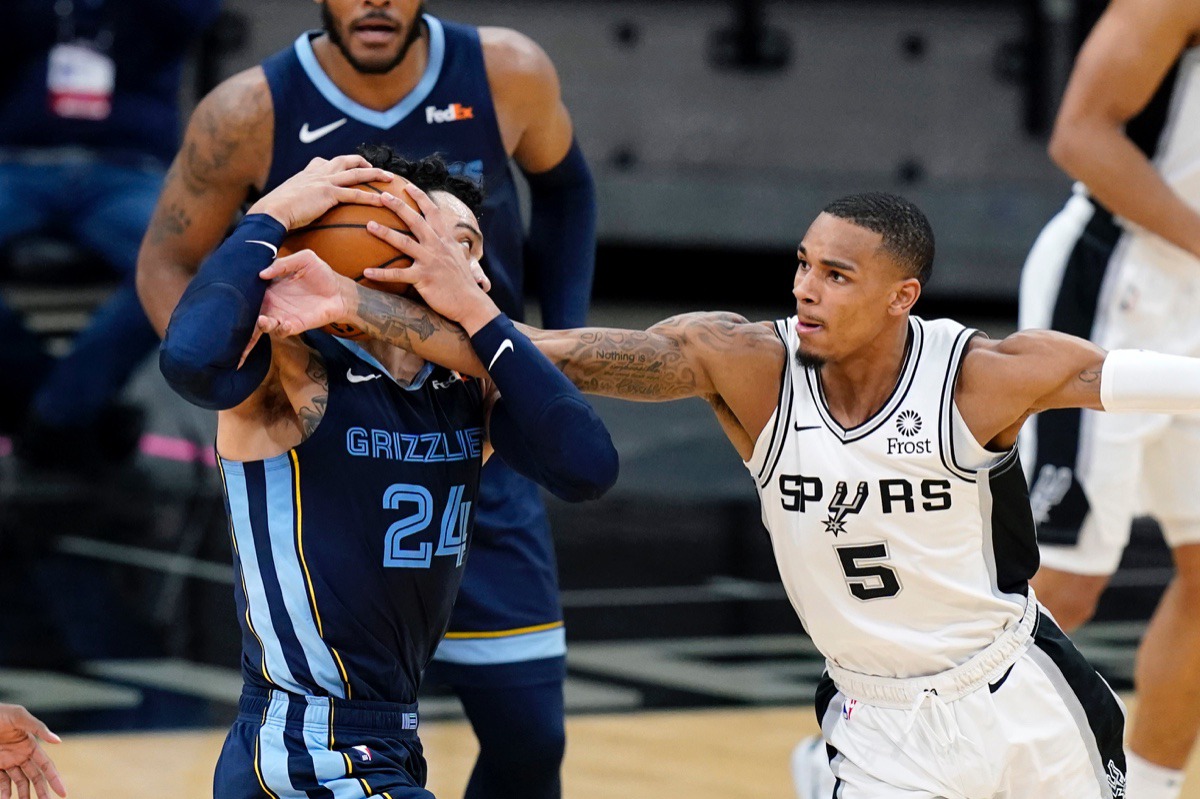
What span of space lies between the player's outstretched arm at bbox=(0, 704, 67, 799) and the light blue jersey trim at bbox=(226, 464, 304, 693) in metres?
0.42

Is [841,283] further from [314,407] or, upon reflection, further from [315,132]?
[315,132]

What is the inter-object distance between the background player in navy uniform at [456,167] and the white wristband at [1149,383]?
1.38 m

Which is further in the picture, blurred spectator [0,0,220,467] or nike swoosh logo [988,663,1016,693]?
blurred spectator [0,0,220,467]

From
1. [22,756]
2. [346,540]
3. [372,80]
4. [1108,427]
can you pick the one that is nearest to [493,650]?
[346,540]

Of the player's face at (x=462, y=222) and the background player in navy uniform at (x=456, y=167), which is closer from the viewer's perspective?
the player's face at (x=462, y=222)

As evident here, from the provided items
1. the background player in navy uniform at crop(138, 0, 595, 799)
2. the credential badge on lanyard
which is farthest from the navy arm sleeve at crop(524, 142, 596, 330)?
the credential badge on lanyard

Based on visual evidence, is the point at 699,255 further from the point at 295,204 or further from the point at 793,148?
the point at 295,204

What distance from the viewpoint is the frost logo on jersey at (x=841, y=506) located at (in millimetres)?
3695

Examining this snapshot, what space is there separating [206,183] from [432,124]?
0.52m

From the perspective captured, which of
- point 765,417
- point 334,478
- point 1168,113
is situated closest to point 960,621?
point 765,417

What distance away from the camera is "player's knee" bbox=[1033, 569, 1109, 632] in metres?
4.98

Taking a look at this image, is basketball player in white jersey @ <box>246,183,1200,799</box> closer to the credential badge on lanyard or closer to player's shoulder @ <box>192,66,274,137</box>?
player's shoulder @ <box>192,66,274,137</box>

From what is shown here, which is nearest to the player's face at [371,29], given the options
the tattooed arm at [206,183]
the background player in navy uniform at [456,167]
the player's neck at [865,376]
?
the background player in navy uniform at [456,167]

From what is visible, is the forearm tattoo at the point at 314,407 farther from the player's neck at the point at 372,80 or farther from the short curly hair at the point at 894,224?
the player's neck at the point at 372,80
